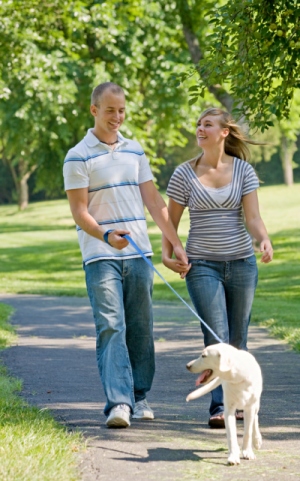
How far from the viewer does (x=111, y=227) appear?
5613 millimetres

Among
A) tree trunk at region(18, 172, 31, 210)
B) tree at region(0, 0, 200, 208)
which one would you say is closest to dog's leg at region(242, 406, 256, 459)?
tree at region(0, 0, 200, 208)

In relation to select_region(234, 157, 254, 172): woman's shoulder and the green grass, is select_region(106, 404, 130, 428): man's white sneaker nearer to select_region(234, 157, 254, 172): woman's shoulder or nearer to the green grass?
select_region(234, 157, 254, 172): woman's shoulder

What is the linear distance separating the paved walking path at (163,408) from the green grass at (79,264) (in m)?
1.41

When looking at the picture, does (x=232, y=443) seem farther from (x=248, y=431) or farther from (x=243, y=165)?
(x=243, y=165)

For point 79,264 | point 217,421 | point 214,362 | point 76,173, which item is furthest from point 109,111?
point 79,264

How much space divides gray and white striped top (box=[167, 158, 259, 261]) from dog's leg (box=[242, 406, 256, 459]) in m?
1.21

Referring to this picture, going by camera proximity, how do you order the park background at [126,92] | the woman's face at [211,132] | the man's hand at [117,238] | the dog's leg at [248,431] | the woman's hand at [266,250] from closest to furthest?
the dog's leg at [248,431]
the man's hand at [117,238]
the woman's hand at [266,250]
the woman's face at [211,132]
the park background at [126,92]

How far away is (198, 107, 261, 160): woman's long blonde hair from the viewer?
5.79m

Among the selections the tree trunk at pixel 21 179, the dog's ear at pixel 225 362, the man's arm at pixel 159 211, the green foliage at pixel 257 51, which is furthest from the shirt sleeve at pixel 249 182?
the tree trunk at pixel 21 179

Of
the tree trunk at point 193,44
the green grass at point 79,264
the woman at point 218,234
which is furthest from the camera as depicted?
the tree trunk at point 193,44

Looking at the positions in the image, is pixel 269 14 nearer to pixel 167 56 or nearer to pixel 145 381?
pixel 145 381

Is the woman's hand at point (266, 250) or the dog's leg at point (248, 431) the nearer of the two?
the dog's leg at point (248, 431)

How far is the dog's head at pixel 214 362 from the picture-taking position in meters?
4.59

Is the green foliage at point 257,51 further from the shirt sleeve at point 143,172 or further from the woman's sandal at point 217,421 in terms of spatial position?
the woman's sandal at point 217,421
